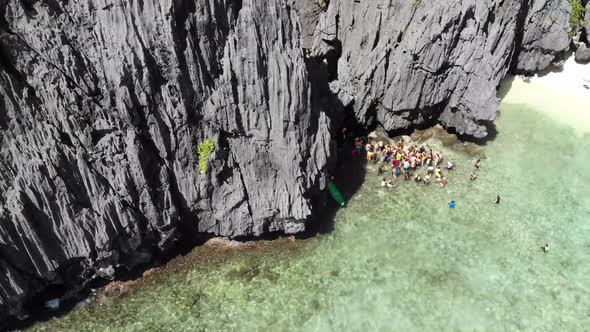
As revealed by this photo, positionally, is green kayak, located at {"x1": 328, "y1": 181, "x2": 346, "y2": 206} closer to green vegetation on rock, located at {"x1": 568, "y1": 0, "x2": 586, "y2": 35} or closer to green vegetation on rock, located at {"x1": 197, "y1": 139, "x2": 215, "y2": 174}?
green vegetation on rock, located at {"x1": 197, "y1": 139, "x2": 215, "y2": 174}

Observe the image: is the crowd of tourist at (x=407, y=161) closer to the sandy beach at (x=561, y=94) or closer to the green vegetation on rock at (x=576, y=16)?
the sandy beach at (x=561, y=94)

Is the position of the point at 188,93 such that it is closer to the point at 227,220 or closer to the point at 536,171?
the point at 227,220

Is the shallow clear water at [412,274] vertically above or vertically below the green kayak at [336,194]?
below

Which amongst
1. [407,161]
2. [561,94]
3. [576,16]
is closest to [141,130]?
[407,161]

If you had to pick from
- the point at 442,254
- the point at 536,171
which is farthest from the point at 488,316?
the point at 536,171

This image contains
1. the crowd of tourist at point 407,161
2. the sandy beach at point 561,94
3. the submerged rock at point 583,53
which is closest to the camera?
the crowd of tourist at point 407,161

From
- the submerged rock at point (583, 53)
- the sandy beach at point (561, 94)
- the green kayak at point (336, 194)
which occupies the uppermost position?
the submerged rock at point (583, 53)

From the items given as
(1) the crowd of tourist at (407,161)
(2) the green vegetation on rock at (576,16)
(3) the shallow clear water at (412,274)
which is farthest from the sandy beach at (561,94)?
(1) the crowd of tourist at (407,161)
